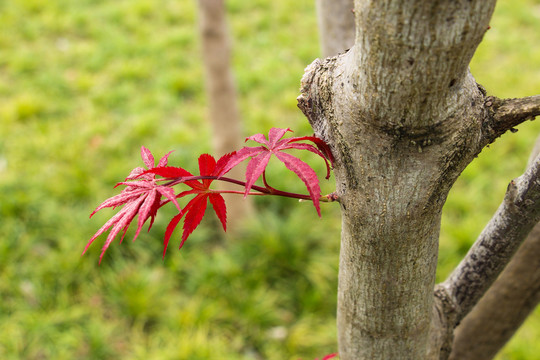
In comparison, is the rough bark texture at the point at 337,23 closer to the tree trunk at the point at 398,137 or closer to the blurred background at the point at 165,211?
the tree trunk at the point at 398,137

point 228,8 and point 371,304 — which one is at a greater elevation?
point 228,8

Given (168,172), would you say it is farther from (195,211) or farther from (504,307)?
(504,307)

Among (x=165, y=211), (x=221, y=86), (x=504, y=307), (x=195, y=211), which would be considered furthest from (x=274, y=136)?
(x=165, y=211)

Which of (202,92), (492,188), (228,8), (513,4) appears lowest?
(492,188)

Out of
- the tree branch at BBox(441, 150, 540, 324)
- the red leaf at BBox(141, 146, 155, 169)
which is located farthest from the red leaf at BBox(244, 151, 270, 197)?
the tree branch at BBox(441, 150, 540, 324)

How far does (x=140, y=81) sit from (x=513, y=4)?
→ 3905 mm

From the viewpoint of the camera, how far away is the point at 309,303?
262 centimetres

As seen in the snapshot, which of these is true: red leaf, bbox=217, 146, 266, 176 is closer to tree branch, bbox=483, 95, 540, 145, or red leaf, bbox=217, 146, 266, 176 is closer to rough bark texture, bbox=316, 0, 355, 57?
tree branch, bbox=483, 95, 540, 145

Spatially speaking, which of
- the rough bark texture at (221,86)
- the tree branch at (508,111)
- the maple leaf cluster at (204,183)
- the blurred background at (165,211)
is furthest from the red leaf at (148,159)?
the rough bark texture at (221,86)

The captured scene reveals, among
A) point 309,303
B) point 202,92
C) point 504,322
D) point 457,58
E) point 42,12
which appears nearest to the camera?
point 457,58

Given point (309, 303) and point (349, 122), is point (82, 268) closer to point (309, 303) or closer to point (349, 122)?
point (309, 303)

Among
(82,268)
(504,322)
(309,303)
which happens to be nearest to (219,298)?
(309,303)

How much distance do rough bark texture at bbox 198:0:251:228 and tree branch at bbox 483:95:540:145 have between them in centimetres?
210

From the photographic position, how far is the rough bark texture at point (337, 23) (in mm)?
1499
